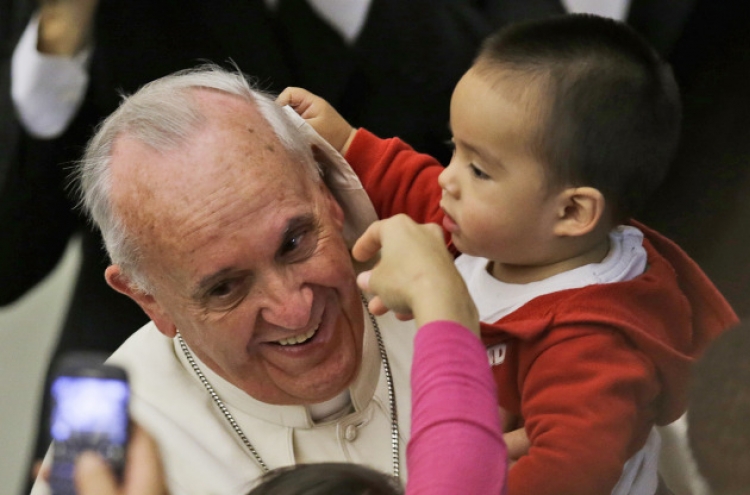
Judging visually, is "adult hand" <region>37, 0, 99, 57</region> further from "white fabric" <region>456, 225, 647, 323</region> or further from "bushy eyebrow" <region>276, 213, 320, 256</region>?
"white fabric" <region>456, 225, 647, 323</region>

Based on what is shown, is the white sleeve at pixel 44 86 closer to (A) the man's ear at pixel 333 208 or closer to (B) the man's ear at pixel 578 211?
(A) the man's ear at pixel 333 208

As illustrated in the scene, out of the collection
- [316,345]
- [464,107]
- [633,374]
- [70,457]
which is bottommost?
[70,457]

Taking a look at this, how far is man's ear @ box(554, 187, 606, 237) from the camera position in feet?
3.06

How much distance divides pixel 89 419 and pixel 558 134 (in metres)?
0.72

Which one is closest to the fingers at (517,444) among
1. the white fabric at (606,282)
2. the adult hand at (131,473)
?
the white fabric at (606,282)

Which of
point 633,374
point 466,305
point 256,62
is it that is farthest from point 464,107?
point 256,62

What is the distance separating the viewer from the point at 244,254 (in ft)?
3.31

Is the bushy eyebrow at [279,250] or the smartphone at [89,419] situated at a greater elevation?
the bushy eyebrow at [279,250]

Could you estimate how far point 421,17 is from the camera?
128 centimetres

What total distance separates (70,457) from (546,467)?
2.08 feet

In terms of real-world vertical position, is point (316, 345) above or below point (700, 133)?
below

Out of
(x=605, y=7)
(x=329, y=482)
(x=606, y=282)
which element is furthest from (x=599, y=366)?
(x=605, y=7)

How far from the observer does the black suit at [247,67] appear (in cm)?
128

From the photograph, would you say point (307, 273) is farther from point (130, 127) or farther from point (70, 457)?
point (70, 457)
